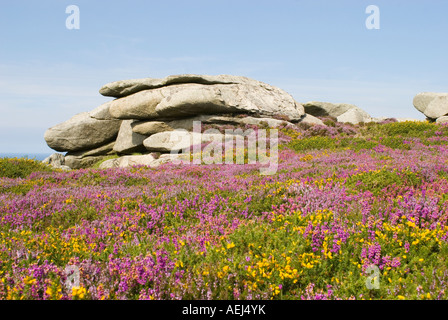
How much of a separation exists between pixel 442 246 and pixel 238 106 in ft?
82.8

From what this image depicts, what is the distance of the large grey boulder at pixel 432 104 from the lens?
36031mm

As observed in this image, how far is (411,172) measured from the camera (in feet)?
28.2

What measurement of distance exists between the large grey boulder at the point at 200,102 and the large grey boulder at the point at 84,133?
7.61 feet

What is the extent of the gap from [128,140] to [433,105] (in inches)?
1297

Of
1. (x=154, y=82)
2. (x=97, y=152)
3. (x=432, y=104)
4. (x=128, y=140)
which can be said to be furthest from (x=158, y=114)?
(x=432, y=104)

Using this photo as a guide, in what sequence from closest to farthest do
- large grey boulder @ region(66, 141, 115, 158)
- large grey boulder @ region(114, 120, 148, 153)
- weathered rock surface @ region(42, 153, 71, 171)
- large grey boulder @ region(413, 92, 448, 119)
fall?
large grey boulder @ region(114, 120, 148, 153) → weathered rock surface @ region(42, 153, 71, 171) → large grey boulder @ region(66, 141, 115, 158) → large grey boulder @ region(413, 92, 448, 119)

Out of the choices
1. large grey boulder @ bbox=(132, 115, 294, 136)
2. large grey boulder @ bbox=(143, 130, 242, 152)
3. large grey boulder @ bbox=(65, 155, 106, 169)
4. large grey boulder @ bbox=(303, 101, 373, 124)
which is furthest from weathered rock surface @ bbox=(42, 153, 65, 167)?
large grey boulder @ bbox=(303, 101, 373, 124)

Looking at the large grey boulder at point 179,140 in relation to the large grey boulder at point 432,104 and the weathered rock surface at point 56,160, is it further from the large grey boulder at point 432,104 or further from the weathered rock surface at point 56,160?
the large grey boulder at point 432,104

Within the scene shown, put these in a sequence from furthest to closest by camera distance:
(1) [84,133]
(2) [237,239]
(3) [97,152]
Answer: (3) [97,152] < (1) [84,133] < (2) [237,239]

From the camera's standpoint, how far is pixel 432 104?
36969 millimetres

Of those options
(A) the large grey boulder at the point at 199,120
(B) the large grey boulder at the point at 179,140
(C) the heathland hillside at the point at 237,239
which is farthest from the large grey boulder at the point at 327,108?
(C) the heathland hillside at the point at 237,239

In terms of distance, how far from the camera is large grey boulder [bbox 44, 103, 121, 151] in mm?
33219

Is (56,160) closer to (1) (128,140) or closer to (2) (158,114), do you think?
(1) (128,140)

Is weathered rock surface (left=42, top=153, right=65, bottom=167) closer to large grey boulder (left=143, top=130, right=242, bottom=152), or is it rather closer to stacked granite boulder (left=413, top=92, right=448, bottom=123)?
large grey boulder (left=143, top=130, right=242, bottom=152)
